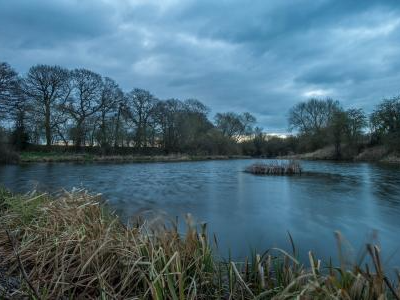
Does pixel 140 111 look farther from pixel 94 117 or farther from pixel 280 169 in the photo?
pixel 280 169

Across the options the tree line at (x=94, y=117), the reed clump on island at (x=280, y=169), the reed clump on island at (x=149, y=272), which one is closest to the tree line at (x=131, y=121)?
the tree line at (x=94, y=117)

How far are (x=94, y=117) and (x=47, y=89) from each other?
7.31 meters

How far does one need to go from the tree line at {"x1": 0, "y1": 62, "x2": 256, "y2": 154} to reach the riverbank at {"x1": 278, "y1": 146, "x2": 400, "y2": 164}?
17.9 meters

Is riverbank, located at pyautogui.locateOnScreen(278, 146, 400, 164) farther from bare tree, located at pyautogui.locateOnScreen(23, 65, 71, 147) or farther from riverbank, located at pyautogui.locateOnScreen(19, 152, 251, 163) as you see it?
bare tree, located at pyautogui.locateOnScreen(23, 65, 71, 147)

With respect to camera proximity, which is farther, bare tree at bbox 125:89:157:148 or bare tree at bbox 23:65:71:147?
bare tree at bbox 125:89:157:148

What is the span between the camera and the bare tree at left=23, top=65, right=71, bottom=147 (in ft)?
131

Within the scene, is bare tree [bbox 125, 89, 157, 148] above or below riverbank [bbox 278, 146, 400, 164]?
above

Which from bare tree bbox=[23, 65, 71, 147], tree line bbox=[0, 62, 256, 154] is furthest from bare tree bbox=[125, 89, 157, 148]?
bare tree bbox=[23, 65, 71, 147]

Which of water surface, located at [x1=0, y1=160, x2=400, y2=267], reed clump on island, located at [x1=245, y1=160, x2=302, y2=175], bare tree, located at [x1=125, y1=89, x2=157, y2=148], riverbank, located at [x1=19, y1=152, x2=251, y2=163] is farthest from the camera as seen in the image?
bare tree, located at [x1=125, y1=89, x2=157, y2=148]

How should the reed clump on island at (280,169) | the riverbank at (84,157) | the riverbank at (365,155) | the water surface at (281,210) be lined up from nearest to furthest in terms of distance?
the water surface at (281,210) < the reed clump on island at (280,169) < the riverbank at (84,157) < the riverbank at (365,155)

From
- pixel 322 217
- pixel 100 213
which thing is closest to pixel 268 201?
pixel 322 217

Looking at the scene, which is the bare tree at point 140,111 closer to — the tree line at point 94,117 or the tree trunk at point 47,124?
the tree line at point 94,117

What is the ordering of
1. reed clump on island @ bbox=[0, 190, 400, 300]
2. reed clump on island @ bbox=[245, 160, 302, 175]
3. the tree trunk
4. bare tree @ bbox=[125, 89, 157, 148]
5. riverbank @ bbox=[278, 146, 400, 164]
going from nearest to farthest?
1. reed clump on island @ bbox=[0, 190, 400, 300]
2. reed clump on island @ bbox=[245, 160, 302, 175]
3. riverbank @ bbox=[278, 146, 400, 164]
4. the tree trunk
5. bare tree @ bbox=[125, 89, 157, 148]

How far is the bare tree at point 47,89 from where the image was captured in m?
39.9
